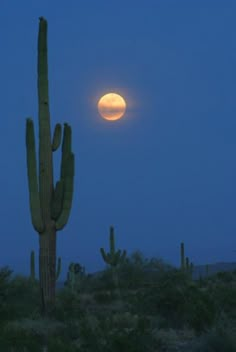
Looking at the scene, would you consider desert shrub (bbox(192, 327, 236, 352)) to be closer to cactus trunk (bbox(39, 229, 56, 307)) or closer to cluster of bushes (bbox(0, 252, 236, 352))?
cluster of bushes (bbox(0, 252, 236, 352))

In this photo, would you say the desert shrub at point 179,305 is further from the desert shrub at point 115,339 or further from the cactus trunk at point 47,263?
the cactus trunk at point 47,263

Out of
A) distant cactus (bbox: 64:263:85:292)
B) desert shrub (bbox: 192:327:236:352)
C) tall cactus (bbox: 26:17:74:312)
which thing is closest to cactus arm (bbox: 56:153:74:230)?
tall cactus (bbox: 26:17:74:312)

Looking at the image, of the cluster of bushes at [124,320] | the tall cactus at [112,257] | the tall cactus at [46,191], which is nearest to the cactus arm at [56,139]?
the tall cactus at [46,191]

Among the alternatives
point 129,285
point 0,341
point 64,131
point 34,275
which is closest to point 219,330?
point 0,341

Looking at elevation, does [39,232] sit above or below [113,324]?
above

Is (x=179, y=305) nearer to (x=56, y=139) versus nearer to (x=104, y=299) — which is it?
(x=56, y=139)

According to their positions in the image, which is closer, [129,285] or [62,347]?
[62,347]

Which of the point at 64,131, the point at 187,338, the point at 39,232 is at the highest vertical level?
the point at 64,131

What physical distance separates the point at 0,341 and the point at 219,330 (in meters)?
4.03

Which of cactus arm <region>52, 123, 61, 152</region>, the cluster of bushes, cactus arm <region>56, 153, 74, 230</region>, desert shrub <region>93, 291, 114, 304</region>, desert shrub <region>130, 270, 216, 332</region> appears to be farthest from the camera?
desert shrub <region>93, 291, 114, 304</region>

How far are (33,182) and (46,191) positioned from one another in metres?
0.49

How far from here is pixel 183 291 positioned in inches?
661

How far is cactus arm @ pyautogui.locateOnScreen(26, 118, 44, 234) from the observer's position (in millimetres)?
18297

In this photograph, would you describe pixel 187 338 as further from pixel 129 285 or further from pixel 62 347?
pixel 129 285
